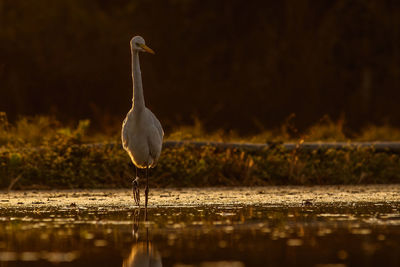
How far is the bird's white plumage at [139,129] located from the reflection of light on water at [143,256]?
4.35 metres

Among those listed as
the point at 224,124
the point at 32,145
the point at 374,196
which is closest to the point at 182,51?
the point at 224,124

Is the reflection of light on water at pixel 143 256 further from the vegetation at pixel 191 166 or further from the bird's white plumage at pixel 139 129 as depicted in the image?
the vegetation at pixel 191 166

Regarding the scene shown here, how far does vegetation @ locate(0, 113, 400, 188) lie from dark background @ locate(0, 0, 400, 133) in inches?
504

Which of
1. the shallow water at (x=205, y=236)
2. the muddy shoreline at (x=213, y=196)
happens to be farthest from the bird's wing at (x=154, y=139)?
the shallow water at (x=205, y=236)

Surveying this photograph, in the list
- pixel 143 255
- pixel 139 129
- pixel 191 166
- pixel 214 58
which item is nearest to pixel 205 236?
pixel 143 255

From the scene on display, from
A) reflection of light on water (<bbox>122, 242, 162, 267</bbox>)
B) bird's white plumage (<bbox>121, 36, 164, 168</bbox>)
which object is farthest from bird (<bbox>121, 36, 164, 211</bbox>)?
reflection of light on water (<bbox>122, 242, 162, 267</bbox>)

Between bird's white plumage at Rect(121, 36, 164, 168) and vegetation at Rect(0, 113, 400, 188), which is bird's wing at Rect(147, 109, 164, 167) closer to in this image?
→ bird's white plumage at Rect(121, 36, 164, 168)

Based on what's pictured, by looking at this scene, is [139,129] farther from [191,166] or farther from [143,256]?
[143,256]

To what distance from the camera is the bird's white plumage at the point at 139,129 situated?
1145 centimetres

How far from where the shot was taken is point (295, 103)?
30078mm

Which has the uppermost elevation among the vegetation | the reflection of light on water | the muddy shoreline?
the vegetation

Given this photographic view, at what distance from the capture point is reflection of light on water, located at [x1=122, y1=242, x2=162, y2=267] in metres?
6.25

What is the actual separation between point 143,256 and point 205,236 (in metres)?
1.08

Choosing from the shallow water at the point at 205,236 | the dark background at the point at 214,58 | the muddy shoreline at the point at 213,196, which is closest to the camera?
the shallow water at the point at 205,236
